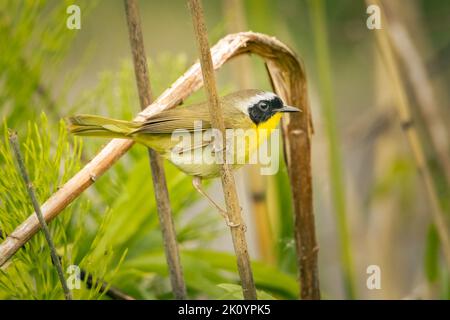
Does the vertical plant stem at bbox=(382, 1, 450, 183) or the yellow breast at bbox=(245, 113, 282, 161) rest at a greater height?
the vertical plant stem at bbox=(382, 1, 450, 183)

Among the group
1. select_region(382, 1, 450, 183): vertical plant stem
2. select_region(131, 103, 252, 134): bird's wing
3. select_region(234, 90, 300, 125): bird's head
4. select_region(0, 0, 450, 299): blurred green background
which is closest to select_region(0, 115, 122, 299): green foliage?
select_region(0, 0, 450, 299): blurred green background

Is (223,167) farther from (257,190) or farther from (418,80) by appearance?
(418,80)

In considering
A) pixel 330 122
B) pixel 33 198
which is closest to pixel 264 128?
pixel 330 122

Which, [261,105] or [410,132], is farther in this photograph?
[410,132]

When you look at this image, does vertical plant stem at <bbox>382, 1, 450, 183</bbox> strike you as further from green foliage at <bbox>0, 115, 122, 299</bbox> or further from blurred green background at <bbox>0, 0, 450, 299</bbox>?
green foliage at <bbox>0, 115, 122, 299</bbox>

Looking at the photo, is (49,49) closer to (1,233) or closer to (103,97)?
(103,97)

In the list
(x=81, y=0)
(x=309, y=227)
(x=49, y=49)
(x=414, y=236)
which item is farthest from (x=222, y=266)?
(x=414, y=236)
